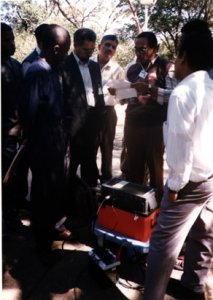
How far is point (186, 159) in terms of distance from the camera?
1.95m

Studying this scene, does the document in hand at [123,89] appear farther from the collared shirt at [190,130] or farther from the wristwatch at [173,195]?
the wristwatch at [173,195]

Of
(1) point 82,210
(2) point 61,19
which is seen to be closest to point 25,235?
(1) point 82,210

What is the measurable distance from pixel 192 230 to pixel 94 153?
75.7 inches

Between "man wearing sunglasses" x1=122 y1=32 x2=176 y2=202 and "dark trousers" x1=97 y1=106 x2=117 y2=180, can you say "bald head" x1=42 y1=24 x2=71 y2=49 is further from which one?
"dark trousers" x1=97 y1=106 x2=117 y2=180

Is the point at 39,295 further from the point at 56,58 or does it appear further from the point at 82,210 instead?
the point at 56,58

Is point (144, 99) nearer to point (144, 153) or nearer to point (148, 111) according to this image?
point (148, 111)

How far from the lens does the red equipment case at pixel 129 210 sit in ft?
9.37

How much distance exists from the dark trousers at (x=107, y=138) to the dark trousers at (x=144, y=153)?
2.29 ft

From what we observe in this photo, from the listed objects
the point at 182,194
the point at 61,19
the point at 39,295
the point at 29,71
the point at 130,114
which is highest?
the point at 61,19

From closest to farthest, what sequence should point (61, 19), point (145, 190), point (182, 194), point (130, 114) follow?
point (182, 194), point (145, 190), point (130, 114), point (61, 19)

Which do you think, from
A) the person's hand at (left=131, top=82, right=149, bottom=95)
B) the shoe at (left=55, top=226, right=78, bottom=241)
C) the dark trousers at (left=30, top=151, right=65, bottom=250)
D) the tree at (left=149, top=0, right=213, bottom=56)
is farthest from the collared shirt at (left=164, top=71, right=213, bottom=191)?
the tree at (left=149, top=0, right=213, bottom=56)

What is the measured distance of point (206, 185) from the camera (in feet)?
6.91

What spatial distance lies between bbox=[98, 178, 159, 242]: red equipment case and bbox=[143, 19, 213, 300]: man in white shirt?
582mm

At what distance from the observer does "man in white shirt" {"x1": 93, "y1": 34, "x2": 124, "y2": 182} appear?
170 inches
